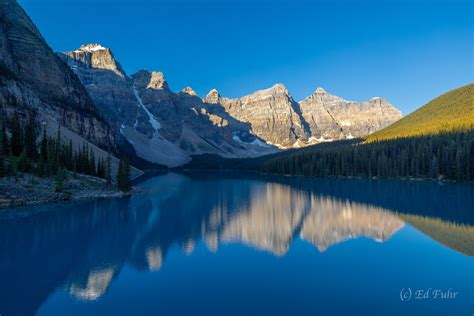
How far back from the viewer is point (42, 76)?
454 feet

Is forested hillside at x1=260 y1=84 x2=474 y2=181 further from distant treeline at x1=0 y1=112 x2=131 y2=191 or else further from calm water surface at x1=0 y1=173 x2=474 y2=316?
distant treeline at x1=0 y1=112 x2=131 y2=191

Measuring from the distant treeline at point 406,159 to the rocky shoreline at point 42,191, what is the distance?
85.4 meters

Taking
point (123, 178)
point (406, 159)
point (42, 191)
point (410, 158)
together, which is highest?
point (410, 158)

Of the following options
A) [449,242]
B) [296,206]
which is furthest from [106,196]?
[449,242]

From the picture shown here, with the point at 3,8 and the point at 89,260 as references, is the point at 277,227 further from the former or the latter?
the point at 3,8

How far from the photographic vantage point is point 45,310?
13.9 metres

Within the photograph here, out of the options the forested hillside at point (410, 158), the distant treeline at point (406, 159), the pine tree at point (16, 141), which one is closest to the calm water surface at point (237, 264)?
the pine tree at point (16, 141)

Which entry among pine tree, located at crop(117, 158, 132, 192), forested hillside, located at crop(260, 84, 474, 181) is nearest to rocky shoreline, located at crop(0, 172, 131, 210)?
pine tree, located at crop(117, 158, 132, 192)

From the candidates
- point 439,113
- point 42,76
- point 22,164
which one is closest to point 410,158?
point 439,113

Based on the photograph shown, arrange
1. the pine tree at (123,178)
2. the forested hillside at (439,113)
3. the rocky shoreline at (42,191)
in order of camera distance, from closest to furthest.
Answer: the rocky shoreline at (42,191) → the pine tree at (123,178) → the forested hillside at (439,113)

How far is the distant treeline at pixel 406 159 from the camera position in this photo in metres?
87.8

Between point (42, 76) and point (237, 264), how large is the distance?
14982 centimetres

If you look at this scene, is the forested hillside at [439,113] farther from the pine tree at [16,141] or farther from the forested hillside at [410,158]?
the pine tree at [16,141]

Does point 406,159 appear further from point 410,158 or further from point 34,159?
point 34,159
